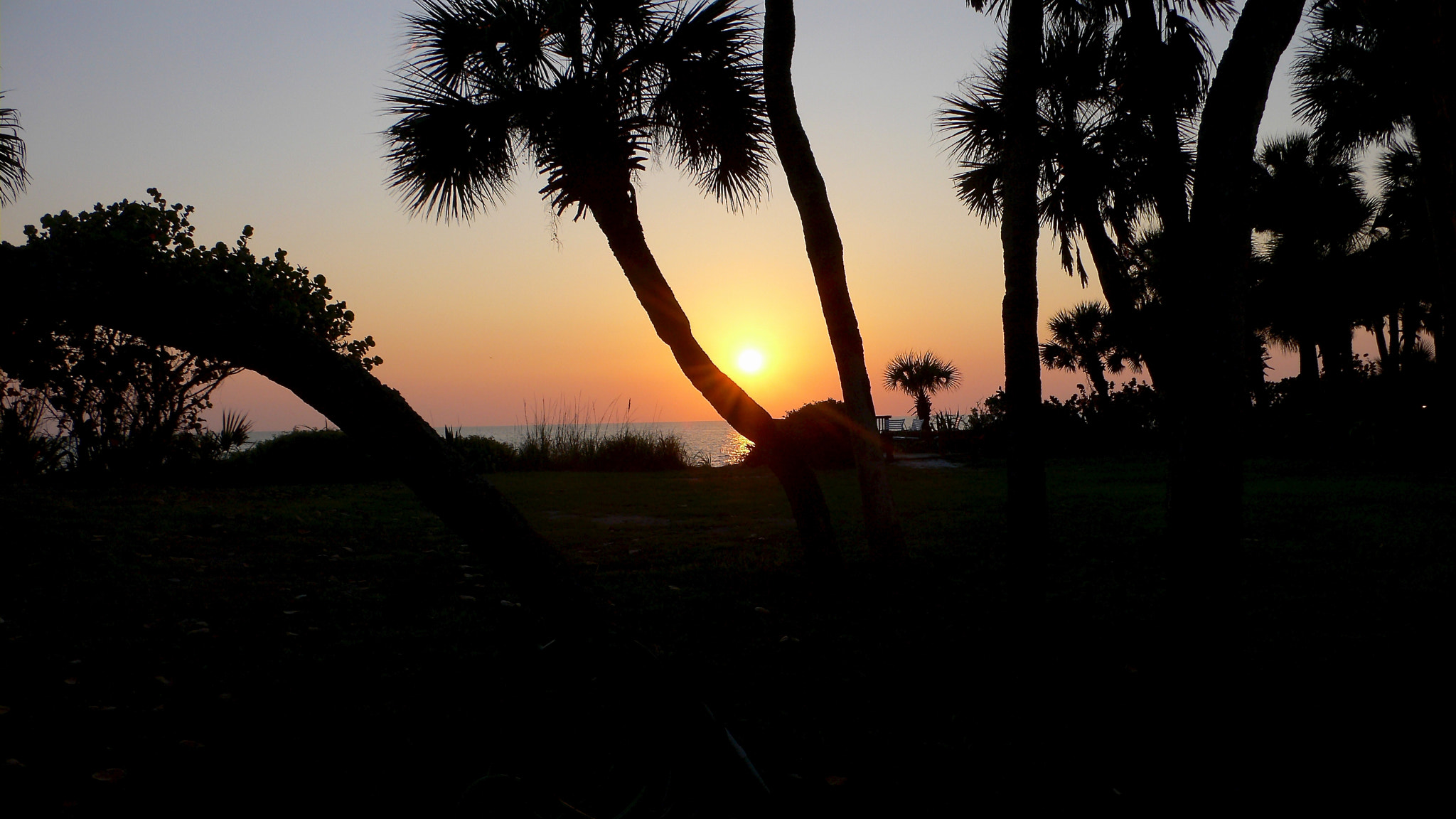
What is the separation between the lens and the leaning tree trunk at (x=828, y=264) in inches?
215

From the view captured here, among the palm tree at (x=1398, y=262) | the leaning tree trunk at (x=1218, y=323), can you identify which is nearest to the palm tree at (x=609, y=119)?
the leaning tree trunk at (x=1218, y=323)

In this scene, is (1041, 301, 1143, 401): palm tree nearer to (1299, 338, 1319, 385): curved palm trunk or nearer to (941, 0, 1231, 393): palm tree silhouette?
(1299, 338, 1319, 385): curved palm trunk

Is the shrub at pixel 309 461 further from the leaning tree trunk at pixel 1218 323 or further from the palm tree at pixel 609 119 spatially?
the leaning tree trunk at pixel 1218 323

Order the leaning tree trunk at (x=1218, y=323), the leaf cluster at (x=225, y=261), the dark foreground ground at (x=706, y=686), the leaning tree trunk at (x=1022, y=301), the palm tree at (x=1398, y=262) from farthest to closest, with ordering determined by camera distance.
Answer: the palm tree at (x=1398, y=262) → the leaf cluster at (x=225, y=261) → the leaning tree trunk at (x=1022, y=301) → the leaning tree trunk at (x=1218, y=323) → the dark foreground ground at (x=706, y=686)

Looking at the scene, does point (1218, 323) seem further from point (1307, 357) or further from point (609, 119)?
point (1307, 357)

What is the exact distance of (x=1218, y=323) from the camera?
9.48 feet

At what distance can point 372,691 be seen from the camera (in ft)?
11.7

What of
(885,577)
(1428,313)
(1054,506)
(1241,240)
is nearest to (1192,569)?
(1241,240)

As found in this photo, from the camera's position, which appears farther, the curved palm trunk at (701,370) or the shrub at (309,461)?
the shrub at (309,461)

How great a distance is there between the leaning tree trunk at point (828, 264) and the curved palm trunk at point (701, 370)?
1.37 feet

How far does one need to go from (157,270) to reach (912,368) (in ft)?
110

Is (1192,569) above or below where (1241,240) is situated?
below

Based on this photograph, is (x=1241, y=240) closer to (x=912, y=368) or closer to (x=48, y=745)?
(x=48, y=745)

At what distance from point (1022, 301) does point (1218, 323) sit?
1.17m
